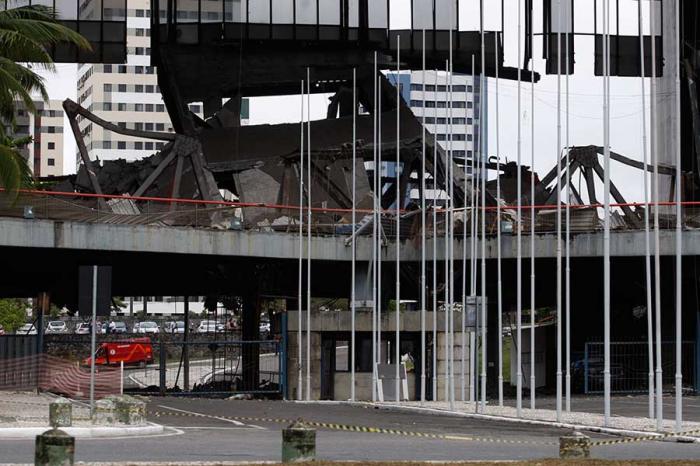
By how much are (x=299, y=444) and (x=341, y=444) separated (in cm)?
640

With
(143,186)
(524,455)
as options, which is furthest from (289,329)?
(524,455)

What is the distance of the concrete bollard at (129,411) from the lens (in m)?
28.6

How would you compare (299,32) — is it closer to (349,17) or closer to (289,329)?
(349,17)

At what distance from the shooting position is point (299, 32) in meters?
66.7

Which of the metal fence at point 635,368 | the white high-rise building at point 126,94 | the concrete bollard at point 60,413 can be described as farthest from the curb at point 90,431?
the white high-rise building at point 126,94

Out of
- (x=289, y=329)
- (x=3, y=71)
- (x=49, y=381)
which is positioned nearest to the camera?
(x=3, y=71)

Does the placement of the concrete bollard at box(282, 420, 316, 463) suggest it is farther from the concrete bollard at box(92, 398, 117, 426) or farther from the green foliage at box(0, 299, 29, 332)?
the green foliage at box(0, 299, 29, 332)

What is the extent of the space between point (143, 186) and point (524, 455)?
39.2 m

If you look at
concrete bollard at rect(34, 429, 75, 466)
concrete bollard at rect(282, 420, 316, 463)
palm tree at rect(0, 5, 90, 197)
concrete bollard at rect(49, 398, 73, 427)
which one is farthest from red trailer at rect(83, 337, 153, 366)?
concrete bollard at rect(34, 429, 75, 466)

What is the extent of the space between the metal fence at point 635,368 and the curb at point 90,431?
84.6 ft

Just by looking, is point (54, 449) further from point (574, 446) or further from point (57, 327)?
point (57, 327)

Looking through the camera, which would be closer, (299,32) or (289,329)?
(289,329)

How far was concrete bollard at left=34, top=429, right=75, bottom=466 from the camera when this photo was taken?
55.1 feet

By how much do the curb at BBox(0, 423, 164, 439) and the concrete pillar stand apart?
79.3 feet
